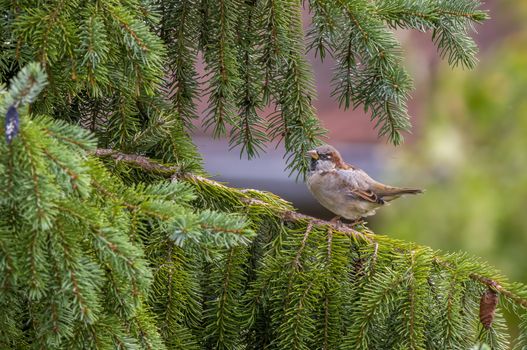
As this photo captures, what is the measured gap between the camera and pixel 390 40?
6.79 feet

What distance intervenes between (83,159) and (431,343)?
0.92 meters

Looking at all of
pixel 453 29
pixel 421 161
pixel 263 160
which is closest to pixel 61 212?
pixel 453 29

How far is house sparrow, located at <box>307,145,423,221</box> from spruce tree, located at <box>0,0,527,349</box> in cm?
62

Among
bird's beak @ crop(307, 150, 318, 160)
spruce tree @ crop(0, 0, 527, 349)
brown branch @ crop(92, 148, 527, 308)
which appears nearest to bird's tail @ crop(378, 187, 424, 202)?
bird's beak @ crop(307, 150, 318, 160)

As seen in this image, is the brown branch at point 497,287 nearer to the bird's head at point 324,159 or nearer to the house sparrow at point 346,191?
the bird's head at point 324,159

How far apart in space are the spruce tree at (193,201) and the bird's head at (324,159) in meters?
0.15

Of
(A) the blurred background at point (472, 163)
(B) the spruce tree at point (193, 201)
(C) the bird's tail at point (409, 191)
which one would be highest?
(A) the blurred background at point (472, 163)

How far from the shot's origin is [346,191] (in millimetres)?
3031

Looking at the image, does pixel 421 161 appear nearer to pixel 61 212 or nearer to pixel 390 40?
pixel 390 40

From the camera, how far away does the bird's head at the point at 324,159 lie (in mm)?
2465

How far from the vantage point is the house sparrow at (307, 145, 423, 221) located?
2965 mm

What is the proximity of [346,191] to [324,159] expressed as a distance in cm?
33

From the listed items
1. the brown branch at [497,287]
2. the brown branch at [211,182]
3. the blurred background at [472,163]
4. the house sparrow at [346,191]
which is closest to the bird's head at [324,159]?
the house sparrow at [346,191]

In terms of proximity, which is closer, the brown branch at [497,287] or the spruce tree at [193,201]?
Answer: the spruce tree at [193,201]
